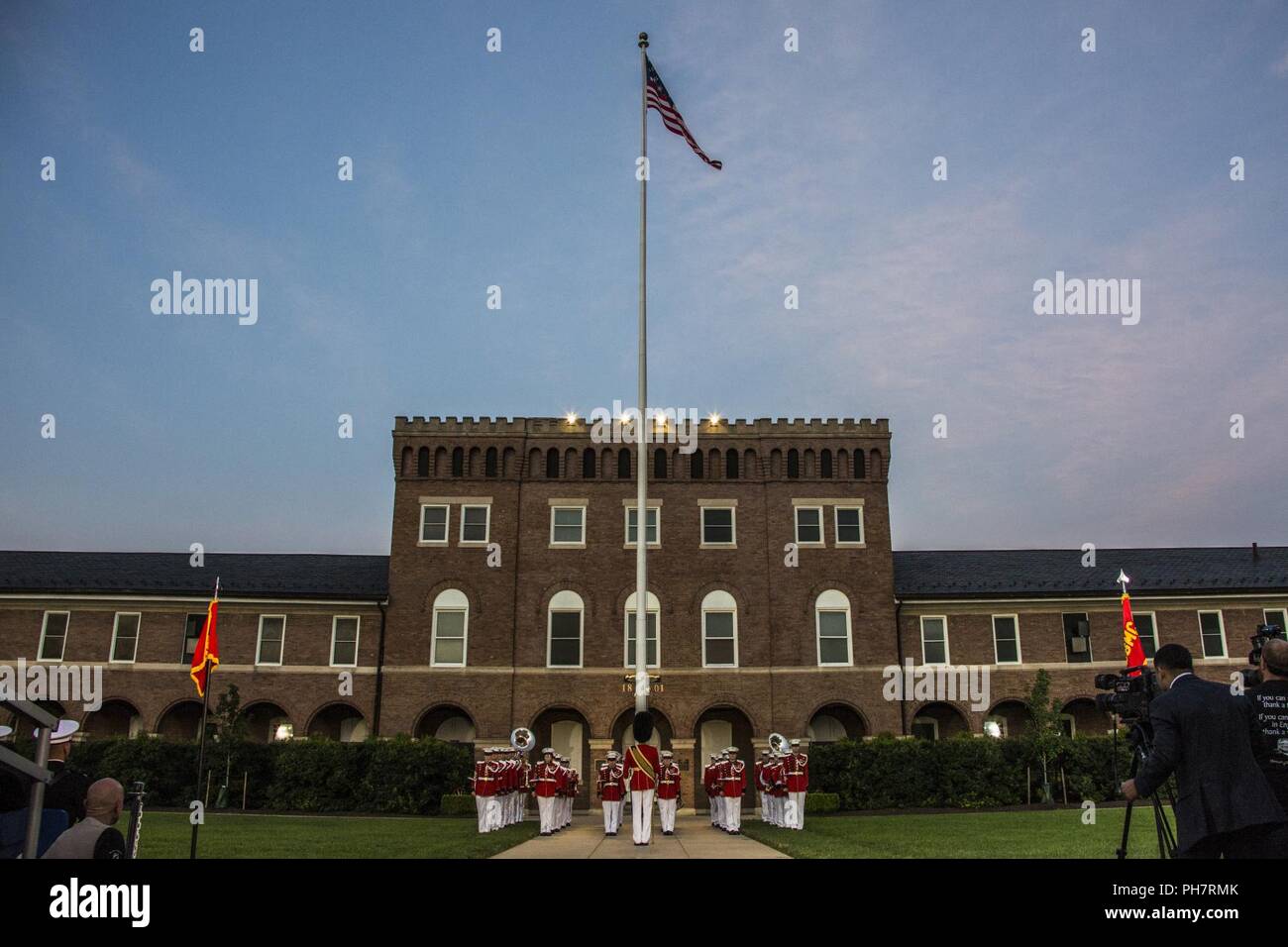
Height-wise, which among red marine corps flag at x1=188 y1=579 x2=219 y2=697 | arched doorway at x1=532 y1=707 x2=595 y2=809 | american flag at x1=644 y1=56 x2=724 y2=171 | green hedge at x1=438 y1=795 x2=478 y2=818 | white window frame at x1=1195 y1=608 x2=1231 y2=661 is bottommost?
green hedge at x1=438 y1=795 x2=478 y2=818

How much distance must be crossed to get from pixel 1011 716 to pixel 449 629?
69.9 ft

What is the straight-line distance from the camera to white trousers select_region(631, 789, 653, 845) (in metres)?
17.9

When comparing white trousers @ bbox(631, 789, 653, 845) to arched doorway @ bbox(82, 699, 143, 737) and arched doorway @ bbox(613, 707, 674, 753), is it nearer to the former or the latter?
arched doorway @ bbox(613, 707, 674, 753)

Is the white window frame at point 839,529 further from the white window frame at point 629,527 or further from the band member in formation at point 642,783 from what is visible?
the band member in formation at point 642,783

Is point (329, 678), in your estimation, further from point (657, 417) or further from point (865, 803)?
point (865, 803)

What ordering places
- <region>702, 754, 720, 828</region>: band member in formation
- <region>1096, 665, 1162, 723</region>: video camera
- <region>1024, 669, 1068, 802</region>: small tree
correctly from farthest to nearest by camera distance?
<region>1024, 669, 1068, 802</region>: small tree < <region>702, 754, 720, 828</region>: band member in formation < <region>1096, 665, 1162, 723</region>: video camera

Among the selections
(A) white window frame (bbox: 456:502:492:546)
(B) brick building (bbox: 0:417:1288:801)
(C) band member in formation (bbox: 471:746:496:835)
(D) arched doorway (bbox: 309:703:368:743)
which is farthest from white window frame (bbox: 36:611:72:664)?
(C) band member in formation (bbox: 471:746:496:835)

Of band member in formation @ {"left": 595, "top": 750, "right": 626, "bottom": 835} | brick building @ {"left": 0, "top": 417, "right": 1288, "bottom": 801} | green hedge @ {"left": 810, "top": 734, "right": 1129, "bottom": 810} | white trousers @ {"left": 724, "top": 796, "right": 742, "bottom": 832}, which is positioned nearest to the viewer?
band member in formation @ {"left": 595, "top": 750, "right": 626, "bottom": 835}

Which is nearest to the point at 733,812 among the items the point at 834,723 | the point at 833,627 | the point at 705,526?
the point at 833,627

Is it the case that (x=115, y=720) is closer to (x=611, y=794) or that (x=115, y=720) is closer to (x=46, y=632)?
(x=46, y=632)

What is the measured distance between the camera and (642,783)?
18.2 metres

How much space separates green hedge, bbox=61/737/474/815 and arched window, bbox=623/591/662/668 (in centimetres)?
717
